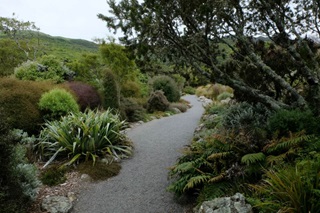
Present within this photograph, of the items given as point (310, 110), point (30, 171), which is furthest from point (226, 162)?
point (30, 171)

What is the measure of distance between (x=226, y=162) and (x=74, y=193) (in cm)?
281

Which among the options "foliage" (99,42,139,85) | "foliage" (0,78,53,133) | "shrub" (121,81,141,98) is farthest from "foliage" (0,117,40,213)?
"shrub" (121,81,141,98)

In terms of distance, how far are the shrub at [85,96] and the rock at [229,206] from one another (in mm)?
7109

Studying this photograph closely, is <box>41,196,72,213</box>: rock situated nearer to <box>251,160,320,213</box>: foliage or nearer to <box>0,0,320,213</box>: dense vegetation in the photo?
<box>0,0,320,213</box>: dense vegetation

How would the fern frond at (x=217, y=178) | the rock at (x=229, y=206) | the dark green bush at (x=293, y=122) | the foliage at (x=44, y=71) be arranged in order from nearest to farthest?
the rock at (x=229, y=206)
the fern frond at (x=217, y=178)
the dark green bush at (x=293, y=122)
the foliage at (x=44, y=71)

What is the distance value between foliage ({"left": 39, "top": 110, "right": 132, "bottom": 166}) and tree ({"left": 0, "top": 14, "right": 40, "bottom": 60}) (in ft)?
84.0

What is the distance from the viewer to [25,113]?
6.67 meters

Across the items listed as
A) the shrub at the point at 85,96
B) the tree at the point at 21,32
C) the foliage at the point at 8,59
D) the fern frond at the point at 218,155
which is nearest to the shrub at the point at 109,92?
the shrub at the point at 85,96

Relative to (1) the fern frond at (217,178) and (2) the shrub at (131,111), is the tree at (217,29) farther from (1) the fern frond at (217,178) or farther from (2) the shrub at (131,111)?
(2) the shrub at (131,111)

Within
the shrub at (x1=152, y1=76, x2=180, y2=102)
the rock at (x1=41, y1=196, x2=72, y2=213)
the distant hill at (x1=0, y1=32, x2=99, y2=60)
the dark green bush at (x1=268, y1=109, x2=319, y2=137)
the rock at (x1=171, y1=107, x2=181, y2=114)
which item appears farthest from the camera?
the distant hill at (x1=0, y1=32, x2=99, y2=60)

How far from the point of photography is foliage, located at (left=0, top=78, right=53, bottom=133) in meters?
6.50

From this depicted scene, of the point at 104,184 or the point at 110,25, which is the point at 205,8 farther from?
the point at 104,184

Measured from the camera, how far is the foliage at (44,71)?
36.9ft

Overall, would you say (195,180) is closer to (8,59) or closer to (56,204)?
(56,204)
